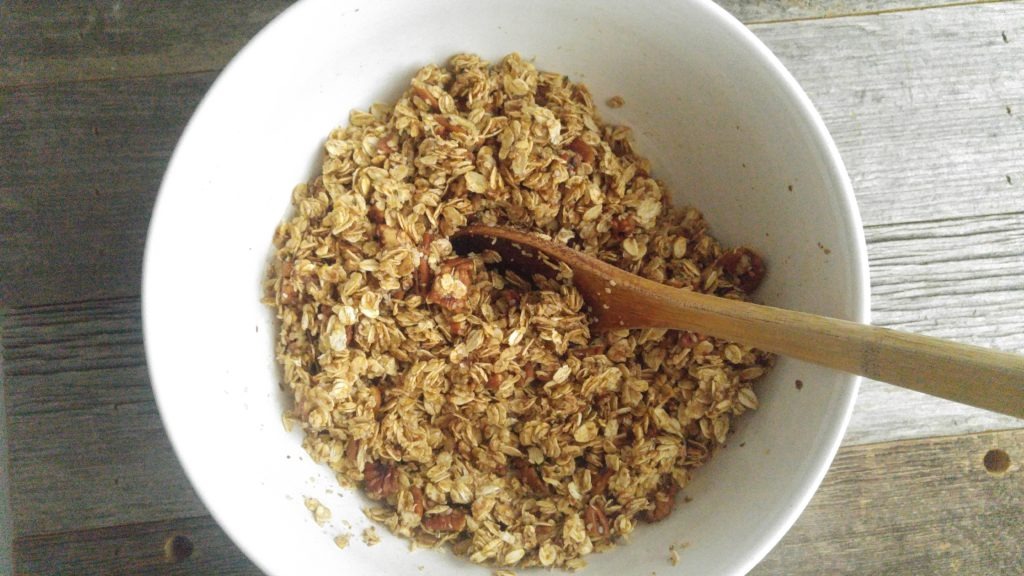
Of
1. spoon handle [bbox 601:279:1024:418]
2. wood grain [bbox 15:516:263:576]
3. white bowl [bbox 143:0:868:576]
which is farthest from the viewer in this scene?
wood grain [bbox 15:516:263:576]

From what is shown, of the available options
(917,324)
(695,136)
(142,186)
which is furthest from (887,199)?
(142,186)

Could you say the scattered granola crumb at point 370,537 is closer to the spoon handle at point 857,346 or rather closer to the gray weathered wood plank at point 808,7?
the spoon handle at point 857,346

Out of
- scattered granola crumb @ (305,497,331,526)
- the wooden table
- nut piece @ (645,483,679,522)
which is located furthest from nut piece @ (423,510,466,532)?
the wooden table

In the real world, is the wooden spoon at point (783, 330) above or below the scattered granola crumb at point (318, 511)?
above

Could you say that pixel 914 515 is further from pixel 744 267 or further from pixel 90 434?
pixel 90 434

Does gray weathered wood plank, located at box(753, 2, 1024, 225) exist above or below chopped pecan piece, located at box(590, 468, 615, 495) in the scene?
above

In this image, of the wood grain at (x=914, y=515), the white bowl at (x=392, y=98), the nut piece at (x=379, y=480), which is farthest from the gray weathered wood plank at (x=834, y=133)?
the nut piece at (x=379, y=480)

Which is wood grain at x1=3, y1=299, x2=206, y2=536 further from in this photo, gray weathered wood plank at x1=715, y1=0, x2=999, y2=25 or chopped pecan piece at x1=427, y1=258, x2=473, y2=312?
gray weathered wood plank at x1=715, y1=0, x2=999, y2=25
